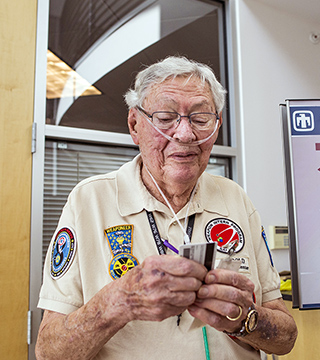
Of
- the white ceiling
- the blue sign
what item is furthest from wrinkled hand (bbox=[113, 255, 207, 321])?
the white ceiling

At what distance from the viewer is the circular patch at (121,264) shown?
45.2 inches

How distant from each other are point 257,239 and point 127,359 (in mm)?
610

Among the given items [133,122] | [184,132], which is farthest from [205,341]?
[133,122]

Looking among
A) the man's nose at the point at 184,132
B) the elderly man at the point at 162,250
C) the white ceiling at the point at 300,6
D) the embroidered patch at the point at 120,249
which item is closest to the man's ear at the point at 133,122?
the elderly man at the point at 162,250

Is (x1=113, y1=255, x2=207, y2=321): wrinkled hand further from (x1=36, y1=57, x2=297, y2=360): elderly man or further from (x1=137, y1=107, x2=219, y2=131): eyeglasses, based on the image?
(x1=137, y1=107, x2=219, y2=131): eyeglasses

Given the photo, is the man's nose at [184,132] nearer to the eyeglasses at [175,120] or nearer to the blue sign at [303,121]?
the eyeglasses at [175,120]

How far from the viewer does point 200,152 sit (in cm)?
126

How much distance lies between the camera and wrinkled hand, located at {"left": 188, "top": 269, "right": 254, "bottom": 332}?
892 mm

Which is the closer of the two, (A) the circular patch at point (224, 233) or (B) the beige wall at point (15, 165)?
(A) the circular patch at point (224, 233)

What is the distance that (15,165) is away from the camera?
73.2 inches

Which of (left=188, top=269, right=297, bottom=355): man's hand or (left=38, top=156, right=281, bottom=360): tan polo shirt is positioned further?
(left=38, top=156, right=281, bottom=360): tan polo shirt

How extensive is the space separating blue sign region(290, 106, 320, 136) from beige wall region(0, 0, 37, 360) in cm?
125

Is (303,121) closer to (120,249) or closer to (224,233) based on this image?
(224,233)

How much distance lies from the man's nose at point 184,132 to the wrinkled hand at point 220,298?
456 millimetres
